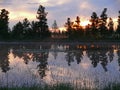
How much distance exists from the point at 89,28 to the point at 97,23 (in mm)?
3130

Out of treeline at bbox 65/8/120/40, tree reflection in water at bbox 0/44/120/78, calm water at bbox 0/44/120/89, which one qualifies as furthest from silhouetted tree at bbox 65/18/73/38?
calm water at bbox 0/44/120/89

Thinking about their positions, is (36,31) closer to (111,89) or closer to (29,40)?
(29,40)

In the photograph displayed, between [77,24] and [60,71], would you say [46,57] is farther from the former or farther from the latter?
[77,24]

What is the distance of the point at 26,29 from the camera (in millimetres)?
84875

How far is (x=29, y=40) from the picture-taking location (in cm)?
7731

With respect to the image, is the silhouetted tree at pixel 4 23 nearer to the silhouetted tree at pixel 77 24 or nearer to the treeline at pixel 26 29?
the treeline at pixel 26 29

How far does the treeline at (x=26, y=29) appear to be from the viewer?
8019 centimetres

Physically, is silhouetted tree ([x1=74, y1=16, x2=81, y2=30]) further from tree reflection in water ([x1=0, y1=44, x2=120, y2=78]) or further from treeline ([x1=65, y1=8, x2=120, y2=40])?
tree reflection in water ([x1=0, y1=44, x2=120, y2=78])

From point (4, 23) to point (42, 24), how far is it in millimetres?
8462

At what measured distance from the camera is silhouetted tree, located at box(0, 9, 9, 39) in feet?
262

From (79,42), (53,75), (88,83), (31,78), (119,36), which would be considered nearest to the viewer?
(88,83)

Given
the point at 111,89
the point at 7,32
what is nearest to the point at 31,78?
the point at 111,89

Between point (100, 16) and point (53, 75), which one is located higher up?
point (100, 16)

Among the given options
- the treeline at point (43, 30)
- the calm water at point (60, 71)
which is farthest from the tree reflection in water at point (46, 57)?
the treeline at point (43, 30)
